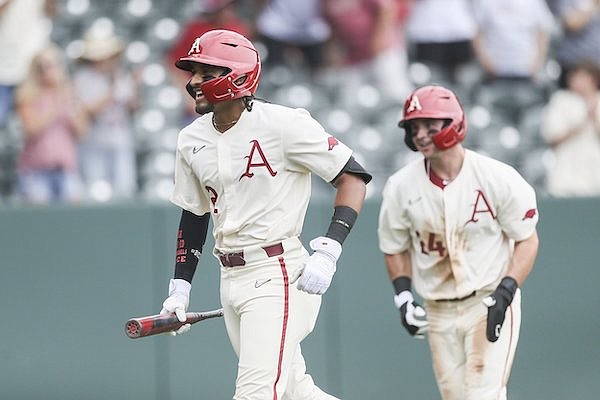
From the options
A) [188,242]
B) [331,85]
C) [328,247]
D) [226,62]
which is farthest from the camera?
[331,85]

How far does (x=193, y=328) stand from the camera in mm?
8914

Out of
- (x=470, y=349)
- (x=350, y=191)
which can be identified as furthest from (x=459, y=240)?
(x=350, y=191)

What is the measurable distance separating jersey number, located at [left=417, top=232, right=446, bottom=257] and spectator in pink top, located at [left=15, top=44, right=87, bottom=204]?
358 cm

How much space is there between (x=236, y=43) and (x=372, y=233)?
140 inches

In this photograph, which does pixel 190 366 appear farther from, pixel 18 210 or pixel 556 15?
pixel 556 15

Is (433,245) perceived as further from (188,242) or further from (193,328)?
(193,328)

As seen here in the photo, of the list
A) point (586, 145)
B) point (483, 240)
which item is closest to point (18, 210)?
point (483, 240)

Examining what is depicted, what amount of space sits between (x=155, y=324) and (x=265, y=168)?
0.86 metres

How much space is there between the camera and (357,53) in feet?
33.2

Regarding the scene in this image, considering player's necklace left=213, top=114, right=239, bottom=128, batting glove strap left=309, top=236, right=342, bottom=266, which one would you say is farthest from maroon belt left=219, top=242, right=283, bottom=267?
player's necklace left=213, top=114, right=239, bottom=128

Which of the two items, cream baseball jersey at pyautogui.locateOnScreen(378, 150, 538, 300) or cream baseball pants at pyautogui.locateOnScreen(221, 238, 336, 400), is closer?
cream baseball pants at pyautogui.locateOnScreen(221, 238, 336, 400)

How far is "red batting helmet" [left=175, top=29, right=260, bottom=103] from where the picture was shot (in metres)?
5.51

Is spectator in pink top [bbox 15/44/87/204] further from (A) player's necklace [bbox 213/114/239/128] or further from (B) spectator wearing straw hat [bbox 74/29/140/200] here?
(A) player's necklace [bbox 213/114/239/128]

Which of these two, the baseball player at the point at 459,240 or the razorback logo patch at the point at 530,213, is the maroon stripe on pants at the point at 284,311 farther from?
the razorback logo patch at the point at 530,213
